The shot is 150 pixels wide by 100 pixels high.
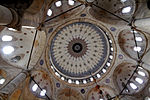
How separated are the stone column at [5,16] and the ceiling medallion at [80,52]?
10.3 metres

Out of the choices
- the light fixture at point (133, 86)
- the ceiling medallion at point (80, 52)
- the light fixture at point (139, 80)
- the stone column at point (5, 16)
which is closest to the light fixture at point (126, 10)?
the ceiling medallion at point (80, 52)

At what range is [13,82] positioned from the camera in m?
10.4

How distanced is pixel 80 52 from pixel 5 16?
13.5 metres

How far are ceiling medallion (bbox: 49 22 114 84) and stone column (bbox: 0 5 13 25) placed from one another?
10.3 m

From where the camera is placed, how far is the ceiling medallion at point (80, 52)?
59.5 feet

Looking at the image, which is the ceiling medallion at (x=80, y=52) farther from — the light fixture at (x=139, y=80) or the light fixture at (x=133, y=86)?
the light fixture at (x=139, y=80)

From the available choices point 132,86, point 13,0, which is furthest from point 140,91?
point 13,0

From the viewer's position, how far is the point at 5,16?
6.96 metres

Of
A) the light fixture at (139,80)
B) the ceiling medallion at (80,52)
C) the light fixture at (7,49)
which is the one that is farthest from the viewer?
the ceiling medallion at (80,52)

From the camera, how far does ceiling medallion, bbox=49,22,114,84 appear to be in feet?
59.5

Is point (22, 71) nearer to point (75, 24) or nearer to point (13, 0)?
point (13, 0)

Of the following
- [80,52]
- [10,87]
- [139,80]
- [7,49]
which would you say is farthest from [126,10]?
[10,87]


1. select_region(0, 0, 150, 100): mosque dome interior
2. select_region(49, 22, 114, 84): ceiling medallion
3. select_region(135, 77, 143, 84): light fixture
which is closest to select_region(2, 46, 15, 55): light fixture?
select_region(0, 0, 150, 100): mosque dome interior

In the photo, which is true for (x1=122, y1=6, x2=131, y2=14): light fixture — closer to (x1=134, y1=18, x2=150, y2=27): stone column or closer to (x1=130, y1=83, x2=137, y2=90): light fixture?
(x1=134, y1=18, x2=150, y2=27): stone column
